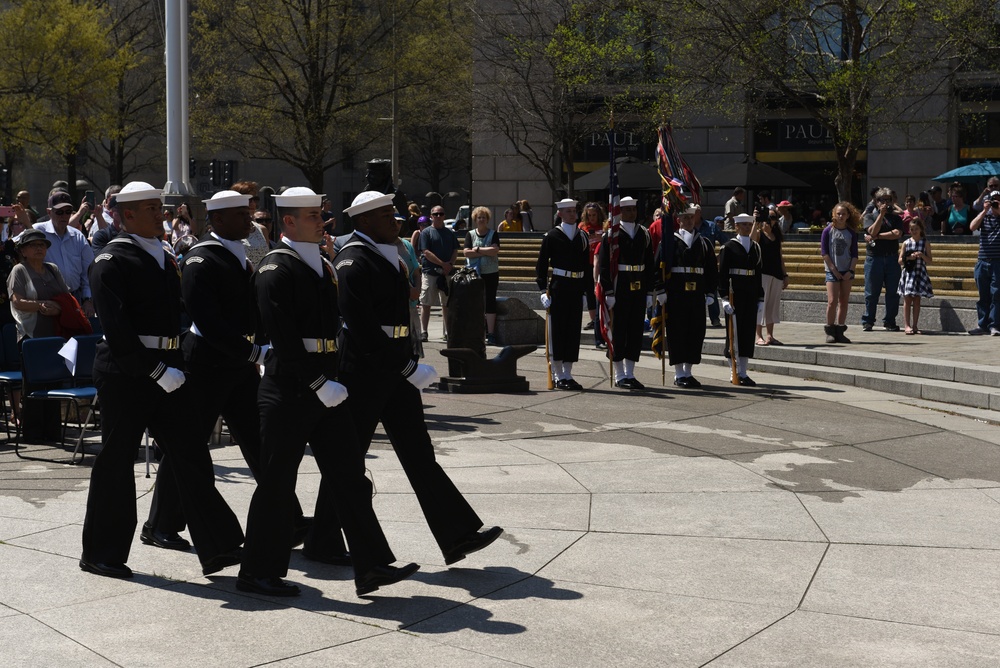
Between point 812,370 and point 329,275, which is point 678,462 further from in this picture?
point 812,370

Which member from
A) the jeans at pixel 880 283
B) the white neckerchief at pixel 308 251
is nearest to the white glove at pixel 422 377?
the white neckerchief at pixel 308 251

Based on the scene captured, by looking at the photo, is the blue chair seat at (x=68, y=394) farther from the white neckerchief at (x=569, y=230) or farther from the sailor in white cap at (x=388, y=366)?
the white neckerchief at (x=569, y=230)

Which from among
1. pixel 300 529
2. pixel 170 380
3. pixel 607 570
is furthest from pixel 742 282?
pixel 170 380

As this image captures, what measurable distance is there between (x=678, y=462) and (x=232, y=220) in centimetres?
423

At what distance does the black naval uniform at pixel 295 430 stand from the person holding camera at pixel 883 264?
14003 mm

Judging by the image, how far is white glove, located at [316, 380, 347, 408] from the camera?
5.77 meters

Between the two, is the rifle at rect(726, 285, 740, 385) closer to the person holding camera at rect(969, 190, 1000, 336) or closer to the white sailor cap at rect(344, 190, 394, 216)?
the person holding camera at rect(969, 190, 1000, 336)

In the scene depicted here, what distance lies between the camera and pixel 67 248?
42.1ft

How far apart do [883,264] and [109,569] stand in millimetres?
14650

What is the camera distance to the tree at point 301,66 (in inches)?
1319

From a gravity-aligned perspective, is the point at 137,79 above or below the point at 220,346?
above

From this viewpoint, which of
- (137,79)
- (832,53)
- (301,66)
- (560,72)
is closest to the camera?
(832,53)

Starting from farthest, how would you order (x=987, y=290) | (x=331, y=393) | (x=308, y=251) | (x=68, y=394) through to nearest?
(x=987, y=290), (x=68, y=394), (x=308, y=251), (x=331, y=393)

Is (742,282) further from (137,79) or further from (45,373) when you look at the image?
(137,79)
